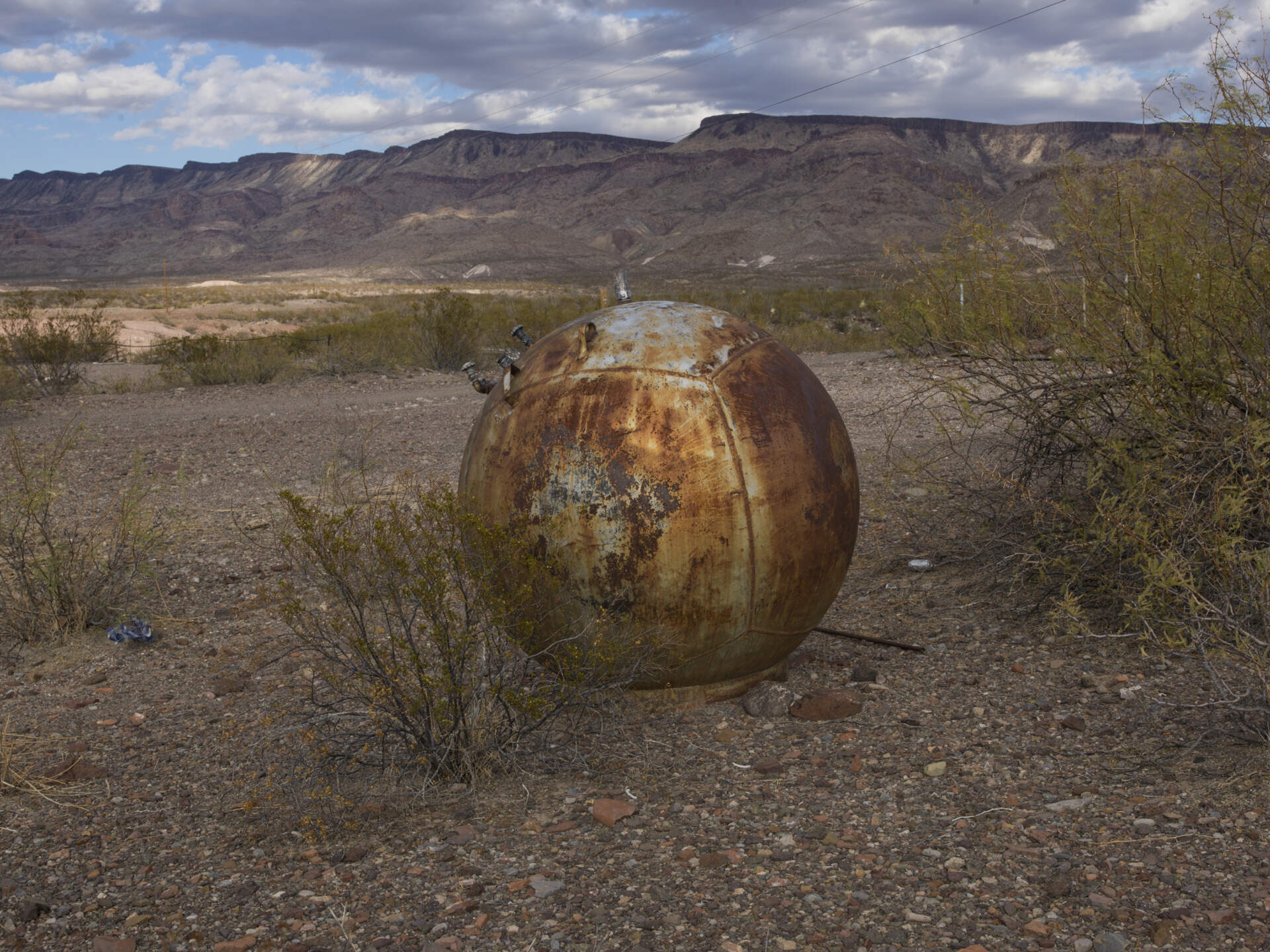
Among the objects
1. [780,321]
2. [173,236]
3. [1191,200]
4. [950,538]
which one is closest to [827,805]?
[950,538]

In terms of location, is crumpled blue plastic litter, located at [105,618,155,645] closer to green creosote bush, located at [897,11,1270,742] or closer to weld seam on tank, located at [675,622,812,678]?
weld seam on tank, located at [675,622,812,678]

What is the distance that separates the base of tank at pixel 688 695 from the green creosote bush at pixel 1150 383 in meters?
1.44

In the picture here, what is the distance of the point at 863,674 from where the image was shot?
15.4ft

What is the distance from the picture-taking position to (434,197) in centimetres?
12050

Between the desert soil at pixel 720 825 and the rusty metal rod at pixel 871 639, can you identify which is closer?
the desert soil at pixel 720 825

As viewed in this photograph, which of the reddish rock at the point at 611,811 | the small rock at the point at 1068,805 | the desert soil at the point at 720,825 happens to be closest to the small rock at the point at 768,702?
the desert soil at the point at 720,825

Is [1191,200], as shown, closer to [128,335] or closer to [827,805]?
[827,805]

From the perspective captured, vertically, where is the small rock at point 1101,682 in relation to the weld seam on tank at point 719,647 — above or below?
below

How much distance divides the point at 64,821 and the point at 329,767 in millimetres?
907

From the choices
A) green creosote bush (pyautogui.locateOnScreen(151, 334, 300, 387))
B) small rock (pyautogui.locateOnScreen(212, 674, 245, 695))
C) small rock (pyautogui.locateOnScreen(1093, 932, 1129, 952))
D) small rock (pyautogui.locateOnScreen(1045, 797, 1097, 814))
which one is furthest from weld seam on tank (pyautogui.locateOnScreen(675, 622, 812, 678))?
green creosote bush (pyautogui.locateOnScreen(151, 334, 300, 387))

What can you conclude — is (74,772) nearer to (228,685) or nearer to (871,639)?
(228,685)

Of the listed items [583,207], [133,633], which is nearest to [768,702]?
[133,633]

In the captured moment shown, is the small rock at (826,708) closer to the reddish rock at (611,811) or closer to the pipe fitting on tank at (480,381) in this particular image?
the reddish rock at (611,811)

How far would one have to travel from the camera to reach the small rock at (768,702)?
173 inches
